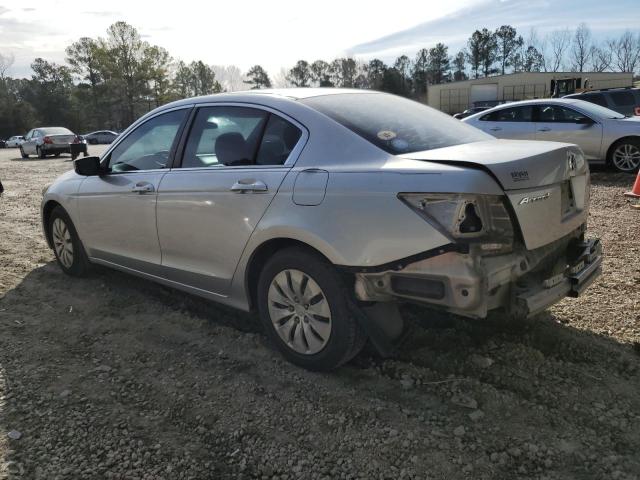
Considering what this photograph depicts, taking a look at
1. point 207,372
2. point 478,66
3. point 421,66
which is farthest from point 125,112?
point 207,372

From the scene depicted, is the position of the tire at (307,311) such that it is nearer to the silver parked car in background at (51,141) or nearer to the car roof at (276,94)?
the car roof at (276,94)

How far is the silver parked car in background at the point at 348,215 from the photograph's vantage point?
2.57 metres

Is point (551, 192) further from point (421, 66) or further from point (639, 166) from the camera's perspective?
point (421, 66)

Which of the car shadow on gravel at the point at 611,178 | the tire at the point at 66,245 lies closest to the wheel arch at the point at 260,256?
the tire at the point at 66,245

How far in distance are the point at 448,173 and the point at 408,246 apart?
1.33 feet

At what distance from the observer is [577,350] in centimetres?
330

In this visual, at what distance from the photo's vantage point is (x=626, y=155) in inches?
381

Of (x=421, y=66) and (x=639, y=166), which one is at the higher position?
(x=421, y=66)

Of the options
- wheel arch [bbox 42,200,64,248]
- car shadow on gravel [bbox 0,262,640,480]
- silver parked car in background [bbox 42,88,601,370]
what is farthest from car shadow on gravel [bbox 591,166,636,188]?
wheel arch [bbox 42,200,64,248]

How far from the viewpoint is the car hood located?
2576 mm

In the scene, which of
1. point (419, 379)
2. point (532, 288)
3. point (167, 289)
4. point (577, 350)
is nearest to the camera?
point (532, 288)

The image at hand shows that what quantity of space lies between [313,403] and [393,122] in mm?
1748

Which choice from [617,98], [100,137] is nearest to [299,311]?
[617,98]

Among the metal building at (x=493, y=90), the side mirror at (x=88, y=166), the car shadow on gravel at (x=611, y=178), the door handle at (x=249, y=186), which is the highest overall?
the metal building at (x=493, y=90)
